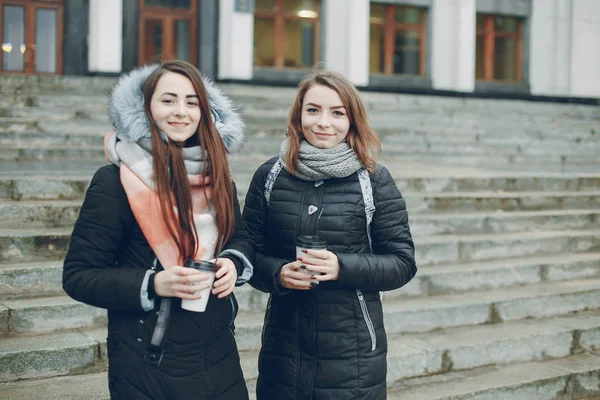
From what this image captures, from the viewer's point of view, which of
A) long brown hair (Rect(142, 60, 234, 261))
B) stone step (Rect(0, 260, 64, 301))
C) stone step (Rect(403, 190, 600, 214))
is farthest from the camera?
stone step (Rect(403, 190, 600, 214))

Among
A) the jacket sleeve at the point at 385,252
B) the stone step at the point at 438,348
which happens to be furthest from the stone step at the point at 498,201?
the jacket sleeve at the point at 385,252

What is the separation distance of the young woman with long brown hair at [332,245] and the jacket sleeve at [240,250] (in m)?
0.16

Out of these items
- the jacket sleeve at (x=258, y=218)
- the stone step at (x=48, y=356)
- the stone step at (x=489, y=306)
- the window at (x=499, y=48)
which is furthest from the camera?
the window at (x=499, y=48)

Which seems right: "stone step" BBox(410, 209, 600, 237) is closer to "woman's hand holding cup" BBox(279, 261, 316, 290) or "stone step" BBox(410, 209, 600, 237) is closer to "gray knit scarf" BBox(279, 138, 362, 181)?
"gray knit scarf" BBox(279, 138, 362, 181)

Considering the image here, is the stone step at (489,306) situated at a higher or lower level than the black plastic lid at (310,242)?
lower

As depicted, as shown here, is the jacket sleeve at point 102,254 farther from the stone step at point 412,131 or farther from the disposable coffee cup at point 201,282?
the stone step at point 412,131

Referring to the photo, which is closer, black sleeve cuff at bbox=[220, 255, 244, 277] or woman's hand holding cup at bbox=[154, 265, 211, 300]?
woman's hand holding cup at bbox=[154, 265, 211, 300]

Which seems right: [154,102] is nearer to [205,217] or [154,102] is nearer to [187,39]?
[205,217]

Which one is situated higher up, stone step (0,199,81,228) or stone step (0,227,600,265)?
stone step (0,199,81,228)

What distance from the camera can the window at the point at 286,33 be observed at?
2052 cm

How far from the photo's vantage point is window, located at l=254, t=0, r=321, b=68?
2052cm

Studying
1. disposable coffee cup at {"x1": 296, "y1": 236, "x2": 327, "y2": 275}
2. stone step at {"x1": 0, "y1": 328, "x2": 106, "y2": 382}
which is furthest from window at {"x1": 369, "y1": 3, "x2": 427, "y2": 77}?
disposable coffee cup at {"x1": 296, "y1": 236, "x2": 327, "y2": 275}

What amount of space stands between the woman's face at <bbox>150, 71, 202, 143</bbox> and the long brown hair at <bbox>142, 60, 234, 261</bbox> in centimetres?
2

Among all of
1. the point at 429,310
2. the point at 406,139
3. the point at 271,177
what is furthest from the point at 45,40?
the point at 271,177
